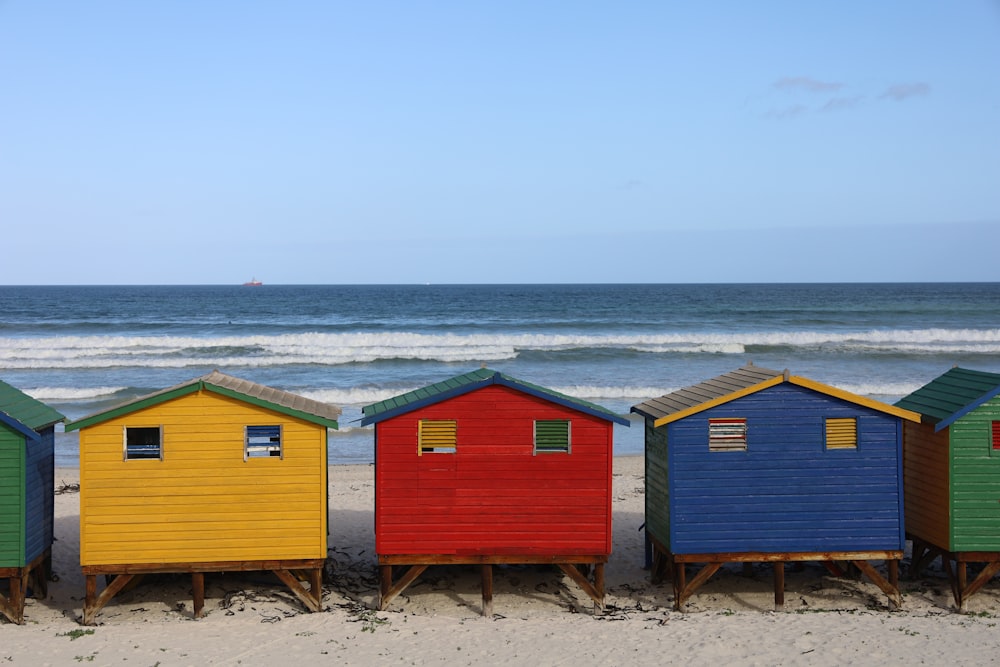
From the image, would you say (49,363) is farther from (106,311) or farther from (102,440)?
(106,311)

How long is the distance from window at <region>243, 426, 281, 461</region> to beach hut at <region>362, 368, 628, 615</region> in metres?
1.52

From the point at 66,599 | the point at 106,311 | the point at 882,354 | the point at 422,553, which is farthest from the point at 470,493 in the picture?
the point at 106,311

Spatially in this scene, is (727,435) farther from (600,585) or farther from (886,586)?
(886,586)

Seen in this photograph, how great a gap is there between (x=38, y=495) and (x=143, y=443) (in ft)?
6.91

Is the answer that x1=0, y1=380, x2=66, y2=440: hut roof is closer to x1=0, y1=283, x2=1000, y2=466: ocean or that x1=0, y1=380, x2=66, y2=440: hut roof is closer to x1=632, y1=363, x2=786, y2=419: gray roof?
x1=632, y1=363, x2=786, y2=419: gray roof

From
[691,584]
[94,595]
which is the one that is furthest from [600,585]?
[94,595]

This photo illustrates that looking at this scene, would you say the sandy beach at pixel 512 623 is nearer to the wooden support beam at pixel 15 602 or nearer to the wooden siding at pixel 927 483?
the wooden support beam at pixel 15 602

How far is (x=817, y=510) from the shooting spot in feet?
52.3

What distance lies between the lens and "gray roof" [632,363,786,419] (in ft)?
52.4

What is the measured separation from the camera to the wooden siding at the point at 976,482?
15.9 m

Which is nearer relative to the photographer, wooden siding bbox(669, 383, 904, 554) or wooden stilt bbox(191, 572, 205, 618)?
wooden stilt bbox(191, 572, 205, 618)

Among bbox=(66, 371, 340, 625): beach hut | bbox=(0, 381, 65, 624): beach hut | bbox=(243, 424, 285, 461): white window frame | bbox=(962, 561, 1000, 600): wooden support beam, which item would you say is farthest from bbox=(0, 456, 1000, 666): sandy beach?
bbox=(243, 424, 285, 461): white window frame

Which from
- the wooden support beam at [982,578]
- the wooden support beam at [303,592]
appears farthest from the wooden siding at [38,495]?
the wooden support beam at [982,578]

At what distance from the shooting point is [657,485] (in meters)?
16.8
